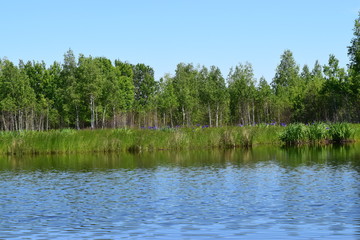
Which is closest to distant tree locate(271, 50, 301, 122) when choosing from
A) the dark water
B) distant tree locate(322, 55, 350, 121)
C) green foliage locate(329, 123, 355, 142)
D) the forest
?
the forest

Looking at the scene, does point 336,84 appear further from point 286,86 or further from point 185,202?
point 185,202

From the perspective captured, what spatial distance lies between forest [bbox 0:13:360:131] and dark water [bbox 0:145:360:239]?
138 ft

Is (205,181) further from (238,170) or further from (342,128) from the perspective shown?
(342,128)

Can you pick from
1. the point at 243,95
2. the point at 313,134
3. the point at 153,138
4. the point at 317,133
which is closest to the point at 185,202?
the point at 153,138

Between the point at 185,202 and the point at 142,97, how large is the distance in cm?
8304

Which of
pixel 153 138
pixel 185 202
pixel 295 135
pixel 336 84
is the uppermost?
pixel 336 84

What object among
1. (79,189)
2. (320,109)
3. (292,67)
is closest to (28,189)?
(79,189)

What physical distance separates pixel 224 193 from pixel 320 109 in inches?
2702

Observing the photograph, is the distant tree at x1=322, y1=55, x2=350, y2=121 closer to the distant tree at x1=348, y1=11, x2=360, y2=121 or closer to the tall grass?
the distant tree at x1=348, y1=11, x2=360, y2=121

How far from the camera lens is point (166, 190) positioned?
14.7m

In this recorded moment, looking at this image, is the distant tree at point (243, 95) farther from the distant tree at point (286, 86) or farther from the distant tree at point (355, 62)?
the distant tree at point (355, 62)

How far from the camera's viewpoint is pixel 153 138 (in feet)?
111

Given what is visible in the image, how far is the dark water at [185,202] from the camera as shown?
9352mm

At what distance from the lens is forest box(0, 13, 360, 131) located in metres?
66.7
